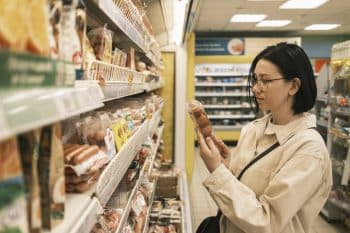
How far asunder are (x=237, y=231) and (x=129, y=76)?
0.94 metres

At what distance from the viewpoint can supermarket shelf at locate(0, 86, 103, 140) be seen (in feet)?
1.29

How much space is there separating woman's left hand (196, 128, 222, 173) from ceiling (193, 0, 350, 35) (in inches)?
172

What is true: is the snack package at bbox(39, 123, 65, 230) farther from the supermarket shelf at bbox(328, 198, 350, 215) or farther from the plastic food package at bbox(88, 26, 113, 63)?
the supermarket shelf at bbox(328, 198, 350, 215)

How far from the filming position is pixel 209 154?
5.23 feet

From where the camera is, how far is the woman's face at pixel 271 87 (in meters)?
1.59

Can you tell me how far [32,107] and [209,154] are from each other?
3.97 ft

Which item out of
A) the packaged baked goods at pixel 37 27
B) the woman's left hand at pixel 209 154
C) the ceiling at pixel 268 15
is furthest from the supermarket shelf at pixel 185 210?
the ceiling at pixel 268 15

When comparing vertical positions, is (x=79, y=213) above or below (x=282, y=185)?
above

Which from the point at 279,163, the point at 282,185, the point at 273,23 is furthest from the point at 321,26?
the point at 282,185

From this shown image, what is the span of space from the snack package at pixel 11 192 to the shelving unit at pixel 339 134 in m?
4.22

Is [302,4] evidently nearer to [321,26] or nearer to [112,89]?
[321,26]

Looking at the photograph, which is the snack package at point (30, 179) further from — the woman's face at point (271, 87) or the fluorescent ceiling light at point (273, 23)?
the fluorescent ceiling light at point (273, 23)

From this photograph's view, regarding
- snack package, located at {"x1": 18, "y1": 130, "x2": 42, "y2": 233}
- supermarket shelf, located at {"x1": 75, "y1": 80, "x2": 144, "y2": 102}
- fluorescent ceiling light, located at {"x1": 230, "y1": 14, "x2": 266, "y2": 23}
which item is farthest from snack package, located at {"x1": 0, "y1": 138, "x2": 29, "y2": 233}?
fluorescent ceiling light, located at {"x1": 230, "y1": 14, "x2": 266, "y2": 23}

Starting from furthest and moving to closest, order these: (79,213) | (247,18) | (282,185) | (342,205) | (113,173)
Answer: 1. (247,18)
2. (342,205)
3. (282,185)
4. (113,173)
5. (79,213)
